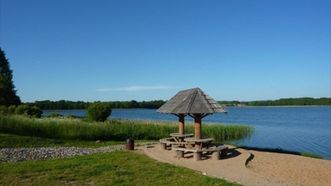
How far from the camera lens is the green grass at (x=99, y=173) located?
33.8ft

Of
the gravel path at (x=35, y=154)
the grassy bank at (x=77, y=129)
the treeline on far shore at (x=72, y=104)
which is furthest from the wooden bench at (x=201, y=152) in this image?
the treeline on far shore at (x=72, y=104)

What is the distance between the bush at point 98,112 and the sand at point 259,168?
1623 centimetres

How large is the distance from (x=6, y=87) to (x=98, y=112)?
14.7m

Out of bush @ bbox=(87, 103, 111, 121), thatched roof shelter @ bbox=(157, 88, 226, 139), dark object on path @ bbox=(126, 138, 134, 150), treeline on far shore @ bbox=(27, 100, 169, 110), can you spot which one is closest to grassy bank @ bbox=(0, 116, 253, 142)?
bush @ bbox=(87, 103, 111, 121)

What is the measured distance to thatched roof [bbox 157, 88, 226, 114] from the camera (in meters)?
15.8

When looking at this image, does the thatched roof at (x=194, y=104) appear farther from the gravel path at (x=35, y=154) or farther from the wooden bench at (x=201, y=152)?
the gravel path at (x=35, y=154)

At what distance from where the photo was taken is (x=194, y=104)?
53.2 feet

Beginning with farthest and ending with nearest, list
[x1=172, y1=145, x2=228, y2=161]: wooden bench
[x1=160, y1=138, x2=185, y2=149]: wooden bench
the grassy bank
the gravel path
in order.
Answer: the grassy bank
[x1=160, y1=138, x2=185, y2=149]: wooden bench
the gravel path
[x1=172, y1=145, x2=228, y2=161]: wooden bench

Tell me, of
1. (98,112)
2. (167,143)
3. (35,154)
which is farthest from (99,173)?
(98,112)

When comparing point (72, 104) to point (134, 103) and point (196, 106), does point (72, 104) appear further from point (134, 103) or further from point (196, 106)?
point (196, 106)

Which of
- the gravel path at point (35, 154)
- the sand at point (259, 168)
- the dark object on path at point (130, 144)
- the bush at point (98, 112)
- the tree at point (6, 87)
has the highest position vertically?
the tree at point (6, 87)

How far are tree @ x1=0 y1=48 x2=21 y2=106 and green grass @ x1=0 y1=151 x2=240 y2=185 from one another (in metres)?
29.6

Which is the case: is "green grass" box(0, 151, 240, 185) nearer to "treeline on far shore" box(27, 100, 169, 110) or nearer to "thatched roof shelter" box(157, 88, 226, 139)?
"thatched roof shelter" box(157, 88, 226, 139)

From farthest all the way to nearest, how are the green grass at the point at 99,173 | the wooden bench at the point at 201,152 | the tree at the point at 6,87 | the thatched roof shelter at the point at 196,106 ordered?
1. the tree at the point at 6,87
2. the thatched roof shelter at the point at 196,106
3. the wooden bench at the point at 201,152
4. the green grass at the point at 99,173
